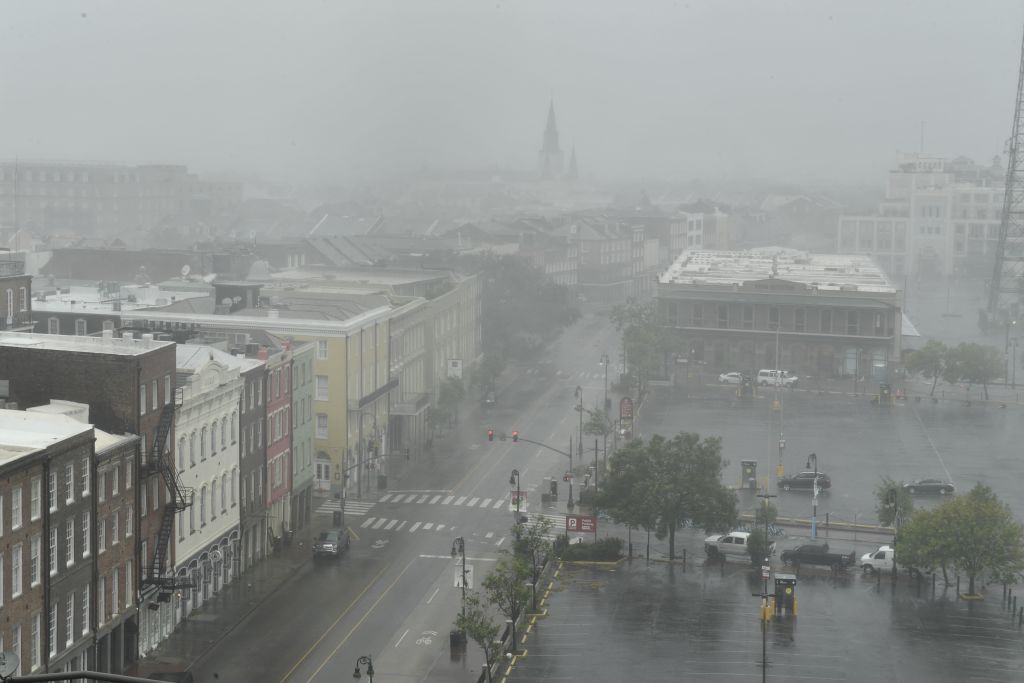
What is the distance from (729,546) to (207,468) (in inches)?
668

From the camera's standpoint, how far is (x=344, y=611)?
1683 inches

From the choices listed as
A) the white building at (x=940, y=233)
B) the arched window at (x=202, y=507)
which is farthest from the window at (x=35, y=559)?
the white building at (x=940, y=233)

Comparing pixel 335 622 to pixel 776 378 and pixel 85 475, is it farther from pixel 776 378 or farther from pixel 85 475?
pixel 776 378

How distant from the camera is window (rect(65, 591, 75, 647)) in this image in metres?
33.2

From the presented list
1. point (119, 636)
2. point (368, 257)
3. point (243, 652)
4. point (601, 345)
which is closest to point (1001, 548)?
point (243, 652)

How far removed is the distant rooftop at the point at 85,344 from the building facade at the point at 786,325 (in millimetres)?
54852

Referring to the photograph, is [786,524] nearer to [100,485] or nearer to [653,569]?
[653,569]

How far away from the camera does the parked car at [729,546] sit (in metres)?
49.1

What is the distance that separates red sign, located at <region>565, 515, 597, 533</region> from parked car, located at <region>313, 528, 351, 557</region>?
24.0 ft

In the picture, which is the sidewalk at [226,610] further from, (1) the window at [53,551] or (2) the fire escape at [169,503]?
(1) the window at [53,551]

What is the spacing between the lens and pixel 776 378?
89938 millimetres

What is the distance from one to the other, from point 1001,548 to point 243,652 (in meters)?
21.3

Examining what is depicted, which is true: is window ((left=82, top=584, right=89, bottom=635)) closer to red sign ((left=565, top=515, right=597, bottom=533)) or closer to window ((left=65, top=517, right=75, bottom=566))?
window ((left=65, top=517, right=75, bottom=566))

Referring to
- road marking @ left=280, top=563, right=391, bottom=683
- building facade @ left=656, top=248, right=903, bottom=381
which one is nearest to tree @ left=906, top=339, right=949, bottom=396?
building facade @ left=656, top=248, right=903, bottom=381
